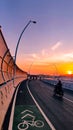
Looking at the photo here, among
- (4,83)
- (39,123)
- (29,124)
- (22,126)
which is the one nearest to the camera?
(22,126)

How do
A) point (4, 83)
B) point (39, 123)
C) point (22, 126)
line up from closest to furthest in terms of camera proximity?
point (22, 126) → point (39, 123) → point (4, 83)

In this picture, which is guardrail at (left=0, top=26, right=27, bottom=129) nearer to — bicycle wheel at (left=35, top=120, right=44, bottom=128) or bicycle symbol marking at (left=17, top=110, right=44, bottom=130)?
bicycle symbol marking at (left=17, top=110, right=44, bottom=130)

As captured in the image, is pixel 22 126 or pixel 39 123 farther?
pixel 39 123

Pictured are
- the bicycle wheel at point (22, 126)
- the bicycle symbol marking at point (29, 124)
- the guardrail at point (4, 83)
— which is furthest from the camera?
the guardrail at point (4, 83)

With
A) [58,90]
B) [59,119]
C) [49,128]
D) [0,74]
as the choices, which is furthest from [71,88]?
[49,128]

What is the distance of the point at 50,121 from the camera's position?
10.1 meters

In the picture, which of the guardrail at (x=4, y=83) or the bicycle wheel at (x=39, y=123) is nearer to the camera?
the bicycle wheel at (x=39, y=123)

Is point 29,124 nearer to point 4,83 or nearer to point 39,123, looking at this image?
point 39,123

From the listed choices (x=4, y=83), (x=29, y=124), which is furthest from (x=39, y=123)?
(x=4, y=83)

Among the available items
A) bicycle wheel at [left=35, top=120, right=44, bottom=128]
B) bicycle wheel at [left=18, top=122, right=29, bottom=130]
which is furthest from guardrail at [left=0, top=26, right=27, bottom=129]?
bicycle wheel at [left=35, top=120, right=44, bottom=128]

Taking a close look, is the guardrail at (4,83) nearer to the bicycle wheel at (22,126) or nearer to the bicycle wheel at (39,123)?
the bicycle wheel at (22,126)

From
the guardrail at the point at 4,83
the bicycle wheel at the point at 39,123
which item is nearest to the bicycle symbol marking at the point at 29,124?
the bicycle wheel at the point at 39,123

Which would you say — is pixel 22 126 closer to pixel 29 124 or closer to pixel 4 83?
pixel 29 124

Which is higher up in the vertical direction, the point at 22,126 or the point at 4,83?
the point at 4,83
